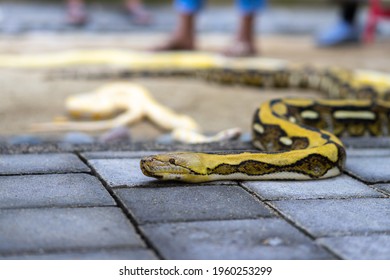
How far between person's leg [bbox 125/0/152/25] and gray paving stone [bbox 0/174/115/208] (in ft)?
34.9

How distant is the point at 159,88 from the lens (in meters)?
7.98

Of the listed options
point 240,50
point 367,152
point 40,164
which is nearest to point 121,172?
point 40,164

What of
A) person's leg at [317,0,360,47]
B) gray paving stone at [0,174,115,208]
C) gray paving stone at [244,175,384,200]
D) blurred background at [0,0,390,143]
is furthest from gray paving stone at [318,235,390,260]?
person's leg at [317,0,360,47]

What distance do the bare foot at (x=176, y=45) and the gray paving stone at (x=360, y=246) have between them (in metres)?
7.76

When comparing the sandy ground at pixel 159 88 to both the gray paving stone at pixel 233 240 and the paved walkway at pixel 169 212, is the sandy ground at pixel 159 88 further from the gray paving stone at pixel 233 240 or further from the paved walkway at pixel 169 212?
the gray paving stone at pixel 233 240

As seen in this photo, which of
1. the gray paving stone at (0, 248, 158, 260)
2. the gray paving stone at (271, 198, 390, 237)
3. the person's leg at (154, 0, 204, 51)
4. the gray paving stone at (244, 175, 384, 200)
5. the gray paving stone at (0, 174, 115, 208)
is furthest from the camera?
the person's leg at (154, 0, 204, 51)

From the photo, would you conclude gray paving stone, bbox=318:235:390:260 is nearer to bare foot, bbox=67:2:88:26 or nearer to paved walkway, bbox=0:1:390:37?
paved walkway, bbox=0:1:390:37

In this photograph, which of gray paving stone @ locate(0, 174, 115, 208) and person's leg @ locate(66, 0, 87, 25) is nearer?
gray paving stone @ locate(0, 174, 115, 208)

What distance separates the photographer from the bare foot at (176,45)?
1063 cm

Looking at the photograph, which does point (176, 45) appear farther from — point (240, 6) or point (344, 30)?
point (344, 30)

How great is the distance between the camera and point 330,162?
407 cm

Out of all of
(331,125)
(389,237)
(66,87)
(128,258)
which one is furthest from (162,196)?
(66,87)

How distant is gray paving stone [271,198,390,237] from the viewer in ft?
10.5

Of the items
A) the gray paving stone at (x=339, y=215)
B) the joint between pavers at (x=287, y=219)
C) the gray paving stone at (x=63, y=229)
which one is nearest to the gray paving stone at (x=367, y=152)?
the gray paving stone at (x=339, y=215)
